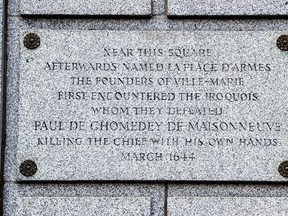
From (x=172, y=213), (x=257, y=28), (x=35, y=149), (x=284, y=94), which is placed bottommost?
(x=172, y=213)

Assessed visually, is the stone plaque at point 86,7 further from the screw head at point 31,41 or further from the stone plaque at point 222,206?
the stone plaque at point 222,206

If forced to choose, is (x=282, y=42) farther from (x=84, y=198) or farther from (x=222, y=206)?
(x=84, y=198)

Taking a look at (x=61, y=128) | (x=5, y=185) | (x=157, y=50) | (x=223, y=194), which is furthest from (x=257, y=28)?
(x=5, y=185)

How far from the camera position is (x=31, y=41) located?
589 centimetres

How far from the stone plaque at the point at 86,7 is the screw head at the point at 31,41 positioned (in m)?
0.17

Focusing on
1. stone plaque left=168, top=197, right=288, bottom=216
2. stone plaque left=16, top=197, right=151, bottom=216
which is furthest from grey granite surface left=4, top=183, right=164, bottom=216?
stone plaque left=168, top=197, right=288, bottom=216

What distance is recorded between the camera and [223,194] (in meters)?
5.76

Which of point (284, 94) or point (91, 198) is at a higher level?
point (284, 94)

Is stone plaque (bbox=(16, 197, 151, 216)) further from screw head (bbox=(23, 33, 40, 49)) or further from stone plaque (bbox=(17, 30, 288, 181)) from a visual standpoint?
screw head (bbox=(23, 33, 40, 49))

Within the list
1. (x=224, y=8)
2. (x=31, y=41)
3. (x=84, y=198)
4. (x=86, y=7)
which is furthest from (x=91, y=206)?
(x=224, y=8)

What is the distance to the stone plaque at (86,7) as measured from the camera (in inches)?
233

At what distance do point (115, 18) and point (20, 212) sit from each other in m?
1.60

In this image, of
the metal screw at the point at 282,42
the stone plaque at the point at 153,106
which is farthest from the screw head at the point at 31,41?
the metal screw at the point at 282,42

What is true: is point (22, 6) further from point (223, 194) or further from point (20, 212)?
point (223, 194)
